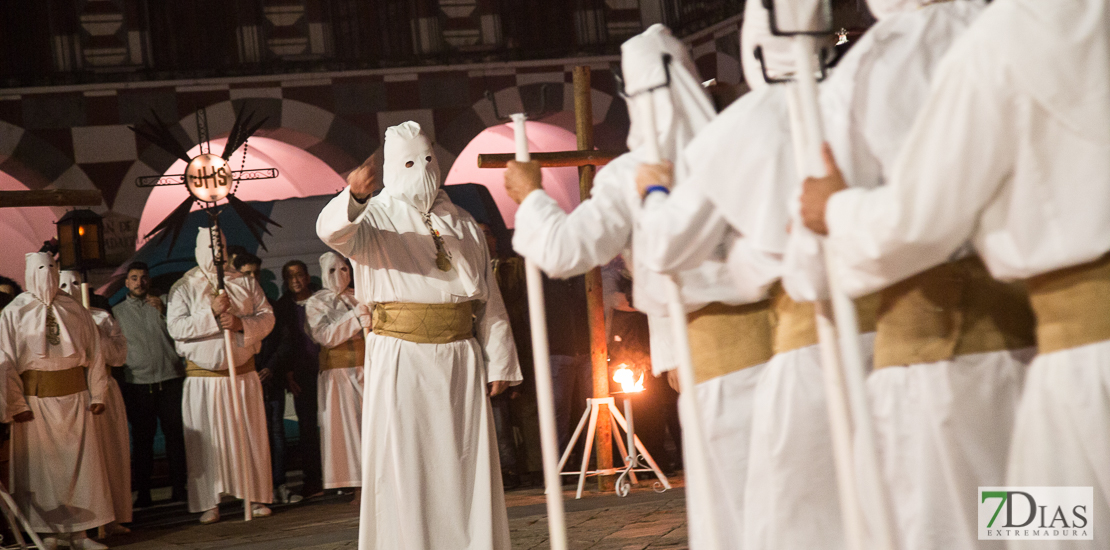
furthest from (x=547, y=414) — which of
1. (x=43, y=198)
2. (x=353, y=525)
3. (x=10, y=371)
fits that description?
(x=10, y=371)

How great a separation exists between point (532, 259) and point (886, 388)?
41.5 inches

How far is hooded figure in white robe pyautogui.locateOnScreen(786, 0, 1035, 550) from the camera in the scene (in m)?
1.92

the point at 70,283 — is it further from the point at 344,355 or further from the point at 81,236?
the point at 344,355

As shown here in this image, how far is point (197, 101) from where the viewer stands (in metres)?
10.9

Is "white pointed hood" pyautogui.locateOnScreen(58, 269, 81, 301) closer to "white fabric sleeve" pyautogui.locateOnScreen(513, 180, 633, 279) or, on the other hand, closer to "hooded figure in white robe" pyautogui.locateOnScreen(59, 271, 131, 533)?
"hooded figure in white robe" pyautogui.locateOnScreen(59, 271, 131, 533)

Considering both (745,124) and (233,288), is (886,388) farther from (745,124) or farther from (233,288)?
(233,288)

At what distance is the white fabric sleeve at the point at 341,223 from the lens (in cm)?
418

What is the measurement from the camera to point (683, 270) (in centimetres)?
257

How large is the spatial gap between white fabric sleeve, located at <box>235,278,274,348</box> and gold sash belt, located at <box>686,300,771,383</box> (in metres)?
5.85

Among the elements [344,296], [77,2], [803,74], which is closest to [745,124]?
[803,74]

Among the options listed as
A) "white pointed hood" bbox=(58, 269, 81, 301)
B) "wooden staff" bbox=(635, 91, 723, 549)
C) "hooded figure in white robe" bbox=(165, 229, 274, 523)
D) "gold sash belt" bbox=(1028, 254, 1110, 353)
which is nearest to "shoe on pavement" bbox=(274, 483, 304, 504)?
"hooded figure in white robe" bbox=(165, 229, 274, 523)

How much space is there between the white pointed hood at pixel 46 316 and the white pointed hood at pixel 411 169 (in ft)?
11.2

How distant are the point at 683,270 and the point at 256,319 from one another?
609 cm

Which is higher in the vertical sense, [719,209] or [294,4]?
[294,4]
